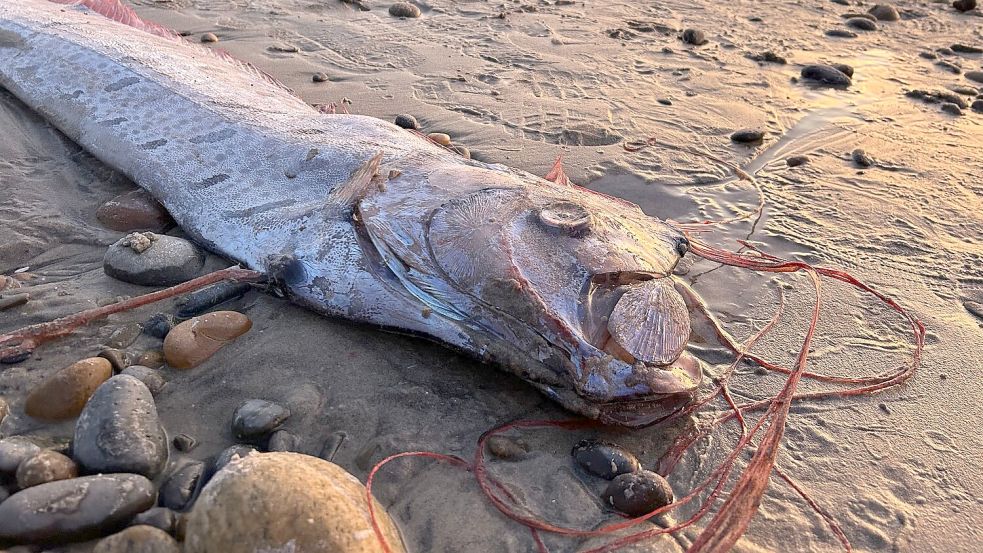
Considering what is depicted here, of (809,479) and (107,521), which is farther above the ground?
(107,521)

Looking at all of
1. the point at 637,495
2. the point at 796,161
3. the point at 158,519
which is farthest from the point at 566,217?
the point at 796,161

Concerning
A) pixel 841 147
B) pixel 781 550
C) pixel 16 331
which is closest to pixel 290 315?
pixel 16 331

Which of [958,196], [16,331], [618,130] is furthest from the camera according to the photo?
[618,130]

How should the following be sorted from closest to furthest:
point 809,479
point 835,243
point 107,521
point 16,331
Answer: point 107,521
point 809,479
point 16,331
point 835,243

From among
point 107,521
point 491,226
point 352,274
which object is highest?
point 491,226

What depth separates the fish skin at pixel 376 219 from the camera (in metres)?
2.33

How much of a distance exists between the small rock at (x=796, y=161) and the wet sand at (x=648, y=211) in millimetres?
138

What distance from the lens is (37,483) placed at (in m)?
1.99

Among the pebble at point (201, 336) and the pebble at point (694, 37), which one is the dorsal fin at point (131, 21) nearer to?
the pebble at point (201, 336)

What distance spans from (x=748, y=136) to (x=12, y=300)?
14.4ft

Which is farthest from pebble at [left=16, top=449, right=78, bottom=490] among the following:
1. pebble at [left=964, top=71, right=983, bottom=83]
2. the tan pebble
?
pebble at [left=964, top=71, right=983, bottom=83]

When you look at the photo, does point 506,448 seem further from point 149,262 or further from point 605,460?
point 149,262

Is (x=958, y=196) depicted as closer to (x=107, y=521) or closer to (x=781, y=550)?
(x=781, y=550)

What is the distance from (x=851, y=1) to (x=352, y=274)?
863 cm
